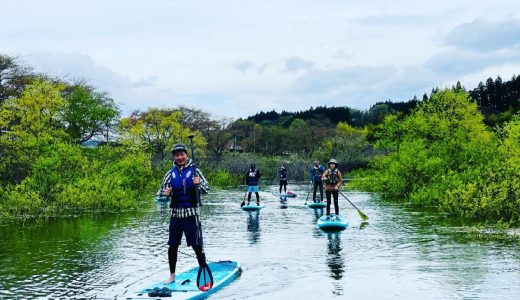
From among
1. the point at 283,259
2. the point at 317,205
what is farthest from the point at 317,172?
the point at 283,259

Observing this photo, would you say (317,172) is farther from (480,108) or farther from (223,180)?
(480,108)

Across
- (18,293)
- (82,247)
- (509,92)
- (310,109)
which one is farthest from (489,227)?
(310,109)

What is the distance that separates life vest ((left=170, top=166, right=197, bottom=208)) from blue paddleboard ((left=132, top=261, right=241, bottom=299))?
4.43 ft

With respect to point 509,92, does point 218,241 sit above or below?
below

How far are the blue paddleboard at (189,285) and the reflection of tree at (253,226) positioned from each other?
4615 mm

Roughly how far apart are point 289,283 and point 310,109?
175 metres

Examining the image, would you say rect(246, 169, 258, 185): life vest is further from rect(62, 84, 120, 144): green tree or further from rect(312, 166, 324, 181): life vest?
rect(62, 84, 120, 144): green tree

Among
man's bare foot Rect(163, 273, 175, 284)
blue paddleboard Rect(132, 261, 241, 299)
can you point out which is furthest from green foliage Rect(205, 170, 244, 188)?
man's bare foot Rect(163, 273, 175, 284)

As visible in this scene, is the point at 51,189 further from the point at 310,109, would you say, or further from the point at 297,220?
the point at 310,109

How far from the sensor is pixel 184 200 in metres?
10.4

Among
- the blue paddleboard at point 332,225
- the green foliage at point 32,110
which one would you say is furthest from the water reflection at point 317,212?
the green foliage at point 32,110

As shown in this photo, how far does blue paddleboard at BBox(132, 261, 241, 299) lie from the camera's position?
945 cm

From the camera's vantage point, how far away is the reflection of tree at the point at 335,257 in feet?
38.8

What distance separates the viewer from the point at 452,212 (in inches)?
957
